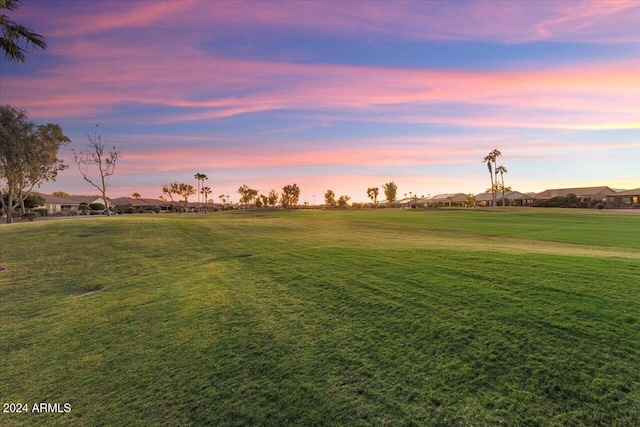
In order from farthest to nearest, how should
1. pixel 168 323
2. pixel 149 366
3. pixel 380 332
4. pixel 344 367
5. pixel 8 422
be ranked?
1. pixel 168 323
2. pixel 380 332
3. pixel 149 366
4. pixel 344 367
5. pixel 8 422

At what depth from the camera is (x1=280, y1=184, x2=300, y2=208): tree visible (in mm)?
158125

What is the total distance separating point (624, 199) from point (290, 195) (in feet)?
399

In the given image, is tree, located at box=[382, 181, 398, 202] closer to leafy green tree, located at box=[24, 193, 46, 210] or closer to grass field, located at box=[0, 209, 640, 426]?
leafy green tree, located at box=[24, 193, 46, 210]

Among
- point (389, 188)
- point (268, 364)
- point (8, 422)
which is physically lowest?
point (8, 422)

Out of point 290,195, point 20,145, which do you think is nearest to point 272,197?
point 290,195

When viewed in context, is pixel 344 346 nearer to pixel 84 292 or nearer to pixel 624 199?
pixel 84 292

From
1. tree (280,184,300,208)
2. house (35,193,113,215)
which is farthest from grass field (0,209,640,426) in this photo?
tree (280,184,300,208)

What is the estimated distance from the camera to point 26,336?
6930mm

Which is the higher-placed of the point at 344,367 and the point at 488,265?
the point at 488,265

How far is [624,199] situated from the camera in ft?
289

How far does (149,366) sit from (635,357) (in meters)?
7.20

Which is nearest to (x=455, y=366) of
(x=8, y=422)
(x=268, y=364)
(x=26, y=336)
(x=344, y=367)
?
(x=344, y=367)

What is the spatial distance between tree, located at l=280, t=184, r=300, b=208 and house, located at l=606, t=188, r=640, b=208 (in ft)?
378

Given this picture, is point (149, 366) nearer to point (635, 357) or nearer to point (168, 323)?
point (168, 323)
